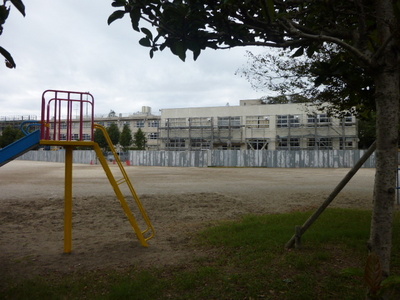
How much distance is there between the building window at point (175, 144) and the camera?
6288 cm

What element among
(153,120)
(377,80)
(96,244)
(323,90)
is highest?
(153,120)

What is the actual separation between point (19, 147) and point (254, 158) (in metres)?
44.8

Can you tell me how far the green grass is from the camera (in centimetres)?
434

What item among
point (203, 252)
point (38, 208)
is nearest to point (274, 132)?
point (38, 208)

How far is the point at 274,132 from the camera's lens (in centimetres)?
5725

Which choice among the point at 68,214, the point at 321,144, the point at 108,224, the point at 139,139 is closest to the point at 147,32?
the point at 68,214

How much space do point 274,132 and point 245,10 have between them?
176ft

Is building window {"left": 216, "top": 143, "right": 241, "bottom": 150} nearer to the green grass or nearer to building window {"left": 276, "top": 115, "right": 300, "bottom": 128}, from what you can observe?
building window {"left": 276, "top": 115, "right": 300, "bottom": 128}

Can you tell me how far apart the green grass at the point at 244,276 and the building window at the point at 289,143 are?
50.4 meters

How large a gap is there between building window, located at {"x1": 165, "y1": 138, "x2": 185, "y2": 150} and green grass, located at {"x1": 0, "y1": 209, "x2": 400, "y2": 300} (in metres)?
56.1

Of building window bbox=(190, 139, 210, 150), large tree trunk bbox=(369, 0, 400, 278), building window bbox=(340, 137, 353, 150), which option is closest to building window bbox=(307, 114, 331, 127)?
building window bbox=(340, 137, 353, 150)

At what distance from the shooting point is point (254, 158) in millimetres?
49562

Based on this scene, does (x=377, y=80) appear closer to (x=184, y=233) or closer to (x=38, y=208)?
(x=184, y=233)

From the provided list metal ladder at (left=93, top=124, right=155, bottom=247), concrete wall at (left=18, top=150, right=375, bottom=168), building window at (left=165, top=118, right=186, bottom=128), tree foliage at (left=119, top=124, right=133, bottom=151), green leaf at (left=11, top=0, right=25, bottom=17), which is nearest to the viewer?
green leaf at (left=11, top=0, right=25, bottom=17)
